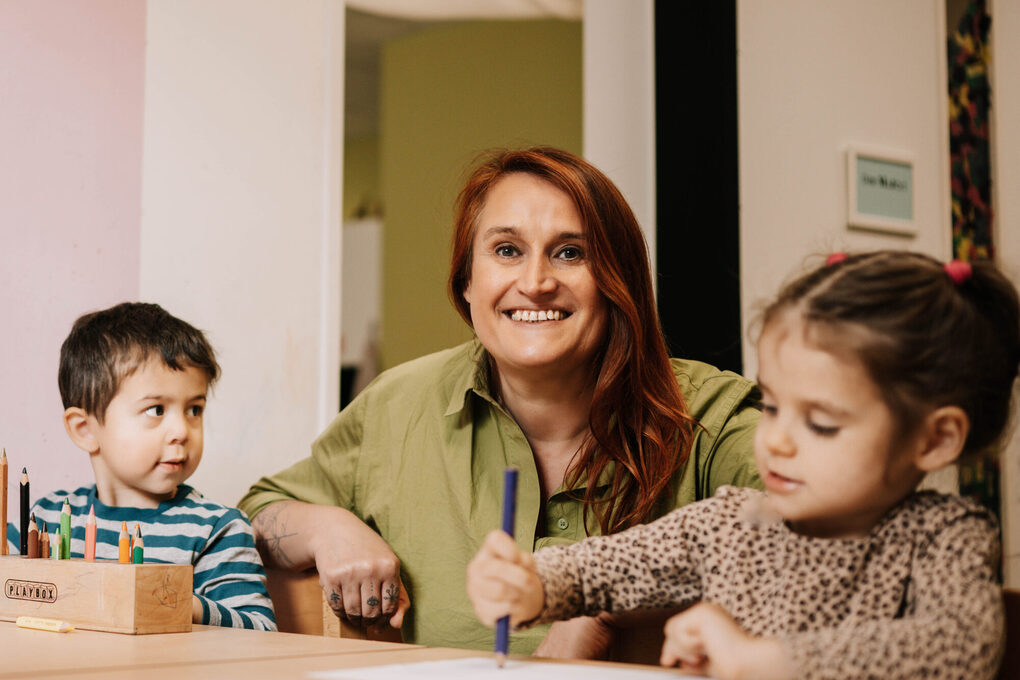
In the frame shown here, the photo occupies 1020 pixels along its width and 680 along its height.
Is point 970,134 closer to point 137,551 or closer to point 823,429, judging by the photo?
point 823,429

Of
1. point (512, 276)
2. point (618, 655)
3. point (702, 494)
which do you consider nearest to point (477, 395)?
point (512, 276)

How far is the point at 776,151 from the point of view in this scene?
7.95 ft

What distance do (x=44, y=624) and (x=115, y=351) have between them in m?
0.42

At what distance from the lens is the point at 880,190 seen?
258 centimetres

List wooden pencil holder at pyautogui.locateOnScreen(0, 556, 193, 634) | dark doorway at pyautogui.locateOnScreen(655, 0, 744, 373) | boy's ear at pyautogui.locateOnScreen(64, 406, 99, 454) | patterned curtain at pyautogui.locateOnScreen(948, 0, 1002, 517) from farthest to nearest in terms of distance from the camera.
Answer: patterned curtain at pyautogui.locateOnScreen(948, 0, 1002, 517) < dark doorway at pyautogui.locateOnScreen(655, 0, 744, 373) < boy's ear at pyautogui.locateOnScreen(64, 406, 99, 454) < wooden pencil holder at pyautogui.locateOnScreen(0, 556, 193, 634)

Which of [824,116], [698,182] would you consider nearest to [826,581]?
[698,182]

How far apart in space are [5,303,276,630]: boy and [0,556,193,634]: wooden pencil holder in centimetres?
20

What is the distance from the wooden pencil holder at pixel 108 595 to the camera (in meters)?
1.06

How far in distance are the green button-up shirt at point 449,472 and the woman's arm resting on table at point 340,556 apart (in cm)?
6

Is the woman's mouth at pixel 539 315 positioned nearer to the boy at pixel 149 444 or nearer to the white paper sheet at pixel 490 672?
the boy at pixel 149 444

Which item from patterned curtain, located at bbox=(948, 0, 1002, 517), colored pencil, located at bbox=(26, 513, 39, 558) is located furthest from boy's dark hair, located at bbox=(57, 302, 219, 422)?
patterned curtain, located at bbox=(948, 0, 1002, 517)

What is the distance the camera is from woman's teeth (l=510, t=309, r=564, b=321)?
1419 millimetres

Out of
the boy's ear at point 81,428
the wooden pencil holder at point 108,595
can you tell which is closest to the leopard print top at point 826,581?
the wooden pencil holder at point 108,595

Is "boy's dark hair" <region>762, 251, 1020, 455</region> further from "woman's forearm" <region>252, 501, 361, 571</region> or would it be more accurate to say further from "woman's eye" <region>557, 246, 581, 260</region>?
"woman's forearm" <region>252, 501, 361, 571</region>
